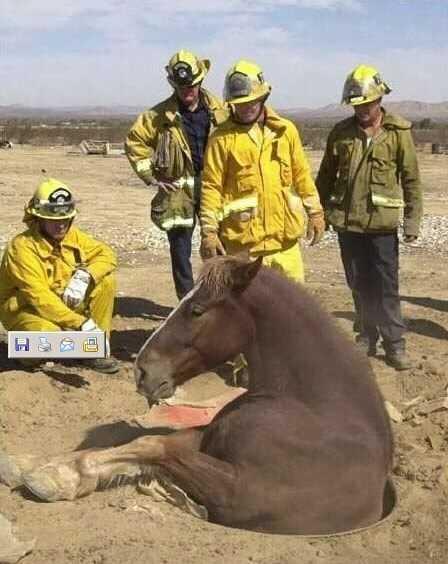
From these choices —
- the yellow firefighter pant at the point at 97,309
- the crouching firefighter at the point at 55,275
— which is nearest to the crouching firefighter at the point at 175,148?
the crouching firefighter at the point at 55,275

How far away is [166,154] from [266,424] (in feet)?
11.9

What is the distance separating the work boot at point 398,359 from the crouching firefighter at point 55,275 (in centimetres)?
218

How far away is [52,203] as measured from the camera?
6.41 meters

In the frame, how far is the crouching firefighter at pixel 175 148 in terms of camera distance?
7.42 meters

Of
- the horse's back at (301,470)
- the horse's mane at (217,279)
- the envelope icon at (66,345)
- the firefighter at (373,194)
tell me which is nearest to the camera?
the horse's back at (301,470)

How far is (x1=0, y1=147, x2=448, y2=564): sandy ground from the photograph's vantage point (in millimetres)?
4137

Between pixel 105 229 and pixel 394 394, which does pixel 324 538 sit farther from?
pixel 105 229

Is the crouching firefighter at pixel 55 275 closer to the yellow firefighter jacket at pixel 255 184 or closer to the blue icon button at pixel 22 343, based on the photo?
the blue icon button at pixel 22 343

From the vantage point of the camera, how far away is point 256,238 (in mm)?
6188

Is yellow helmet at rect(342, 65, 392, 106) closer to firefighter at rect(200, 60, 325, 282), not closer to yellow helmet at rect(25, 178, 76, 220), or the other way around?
firefighter at rect(200, 60, 325, 282)

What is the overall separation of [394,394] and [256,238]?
1.59 m

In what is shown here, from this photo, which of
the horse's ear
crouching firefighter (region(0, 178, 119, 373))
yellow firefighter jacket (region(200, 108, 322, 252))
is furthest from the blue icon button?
the horse's ear
